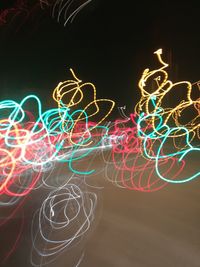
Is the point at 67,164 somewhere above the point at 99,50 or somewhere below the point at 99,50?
below

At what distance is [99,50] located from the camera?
6906 mm

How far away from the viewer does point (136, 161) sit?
534 cm

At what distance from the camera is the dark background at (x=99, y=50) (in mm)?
5094

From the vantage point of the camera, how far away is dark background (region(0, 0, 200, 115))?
201 inches

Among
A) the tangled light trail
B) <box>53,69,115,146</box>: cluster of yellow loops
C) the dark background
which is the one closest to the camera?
the tangled light trail

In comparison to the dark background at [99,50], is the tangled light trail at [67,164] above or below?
below

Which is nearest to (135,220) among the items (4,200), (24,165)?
(4,200)

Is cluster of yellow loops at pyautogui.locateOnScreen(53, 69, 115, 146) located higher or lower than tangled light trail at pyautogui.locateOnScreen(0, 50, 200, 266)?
higher

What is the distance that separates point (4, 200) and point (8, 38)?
10.2ft

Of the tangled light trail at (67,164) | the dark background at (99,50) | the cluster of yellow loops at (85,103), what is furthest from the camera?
the cluster of yellow loops at (85,103)

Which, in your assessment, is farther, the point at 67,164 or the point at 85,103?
the point at 85,103

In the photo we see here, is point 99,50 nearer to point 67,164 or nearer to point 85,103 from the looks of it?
point 85,103

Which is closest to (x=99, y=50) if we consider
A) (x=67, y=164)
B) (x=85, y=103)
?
(x=85, y=103)

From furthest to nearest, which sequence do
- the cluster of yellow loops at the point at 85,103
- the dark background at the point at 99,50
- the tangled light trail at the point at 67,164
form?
1. the cluster of yellow loops at the point at 85,103
2. the dark background at the point at 99,50
3. the tangled light trail at the point at 67,164
